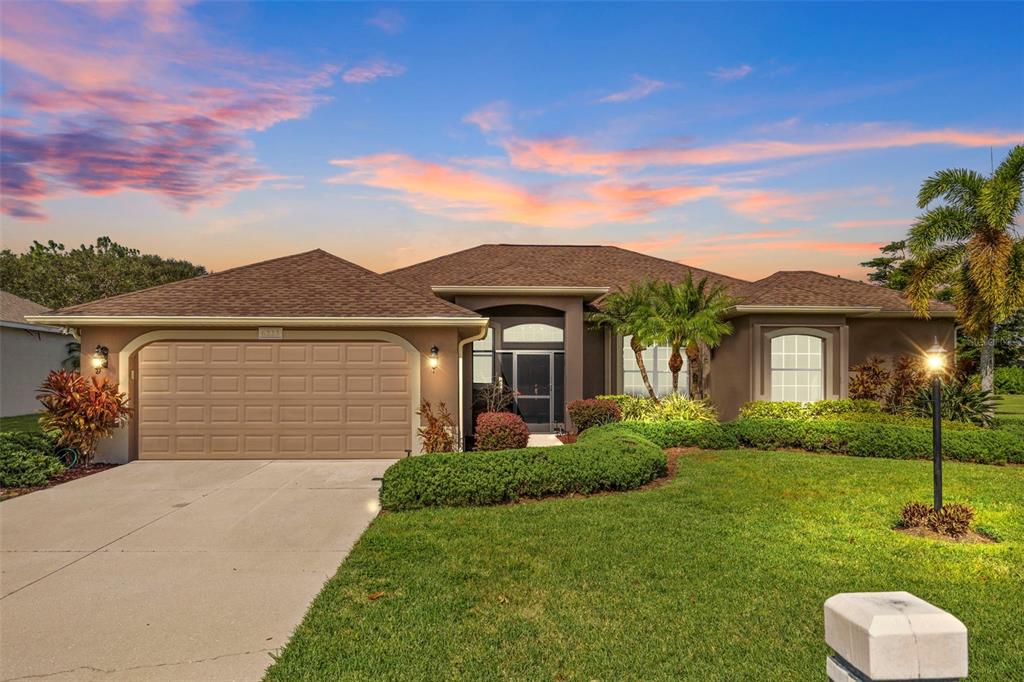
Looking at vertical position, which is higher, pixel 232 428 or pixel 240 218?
pixel 240 218

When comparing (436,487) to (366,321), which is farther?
(366,321)

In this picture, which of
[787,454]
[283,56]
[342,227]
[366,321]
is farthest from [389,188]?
[787,454]

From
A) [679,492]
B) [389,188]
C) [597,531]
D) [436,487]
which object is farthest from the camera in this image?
[389,188]

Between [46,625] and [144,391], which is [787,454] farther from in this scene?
[144,391]

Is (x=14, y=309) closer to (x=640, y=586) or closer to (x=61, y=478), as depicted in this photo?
(x=61, y=478)

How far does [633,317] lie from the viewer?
581 inches

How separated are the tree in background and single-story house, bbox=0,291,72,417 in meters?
26.2

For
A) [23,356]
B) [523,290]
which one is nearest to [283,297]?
[523,290]

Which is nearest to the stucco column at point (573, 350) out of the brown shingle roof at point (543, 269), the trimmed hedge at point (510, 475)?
the brown shingle roof at point (543, 269)

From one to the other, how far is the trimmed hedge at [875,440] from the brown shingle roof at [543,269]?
5247mm

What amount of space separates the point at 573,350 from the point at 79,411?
10827mm

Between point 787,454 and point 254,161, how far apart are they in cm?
1462

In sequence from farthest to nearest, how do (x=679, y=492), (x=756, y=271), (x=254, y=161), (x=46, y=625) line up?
(x=756, y=271), (x=254, y=161), (x=679, y=492), (x=46, y=625)

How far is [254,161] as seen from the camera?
15.1m
